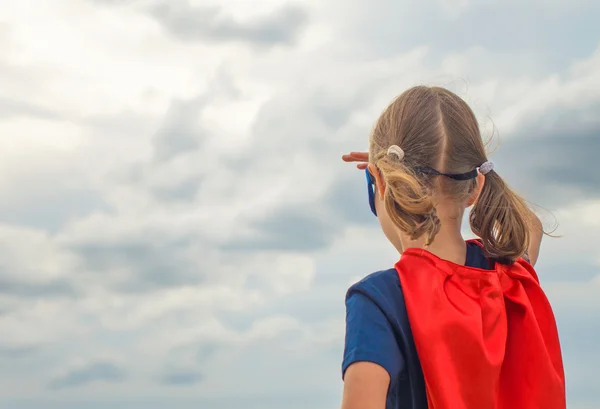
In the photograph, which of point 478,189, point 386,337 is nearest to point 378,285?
point 386,337

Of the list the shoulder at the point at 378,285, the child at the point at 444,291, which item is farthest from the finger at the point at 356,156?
the shoulder at the point at 378,285

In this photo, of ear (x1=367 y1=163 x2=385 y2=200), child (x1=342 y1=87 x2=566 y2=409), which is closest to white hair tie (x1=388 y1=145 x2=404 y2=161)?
child (x1=342 y1=87 x2=566 y2=409)

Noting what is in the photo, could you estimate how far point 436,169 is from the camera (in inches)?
170

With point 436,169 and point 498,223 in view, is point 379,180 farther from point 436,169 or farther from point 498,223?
point 498,223

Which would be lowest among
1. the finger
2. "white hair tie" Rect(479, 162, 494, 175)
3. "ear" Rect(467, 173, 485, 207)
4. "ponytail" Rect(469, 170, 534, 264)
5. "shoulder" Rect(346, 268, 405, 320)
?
"shoulder" Rect(346, 268, 405, 320)

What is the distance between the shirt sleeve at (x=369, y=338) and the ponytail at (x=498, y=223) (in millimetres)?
859

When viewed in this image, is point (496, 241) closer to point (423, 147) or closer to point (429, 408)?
point (423, 147)

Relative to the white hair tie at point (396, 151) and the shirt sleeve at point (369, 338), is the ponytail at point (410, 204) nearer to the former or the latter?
the white hair tie at point (396, 151)

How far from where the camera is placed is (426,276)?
4.18 m

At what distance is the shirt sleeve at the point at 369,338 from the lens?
154 inches

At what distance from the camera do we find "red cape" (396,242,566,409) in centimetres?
404

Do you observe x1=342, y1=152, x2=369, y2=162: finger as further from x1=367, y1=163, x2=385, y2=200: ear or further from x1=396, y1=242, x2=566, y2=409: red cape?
x1=396, y1=242, x2=566, y2=409: red cape

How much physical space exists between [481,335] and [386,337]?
0.50m

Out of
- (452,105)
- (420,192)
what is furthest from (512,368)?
(452,105)
